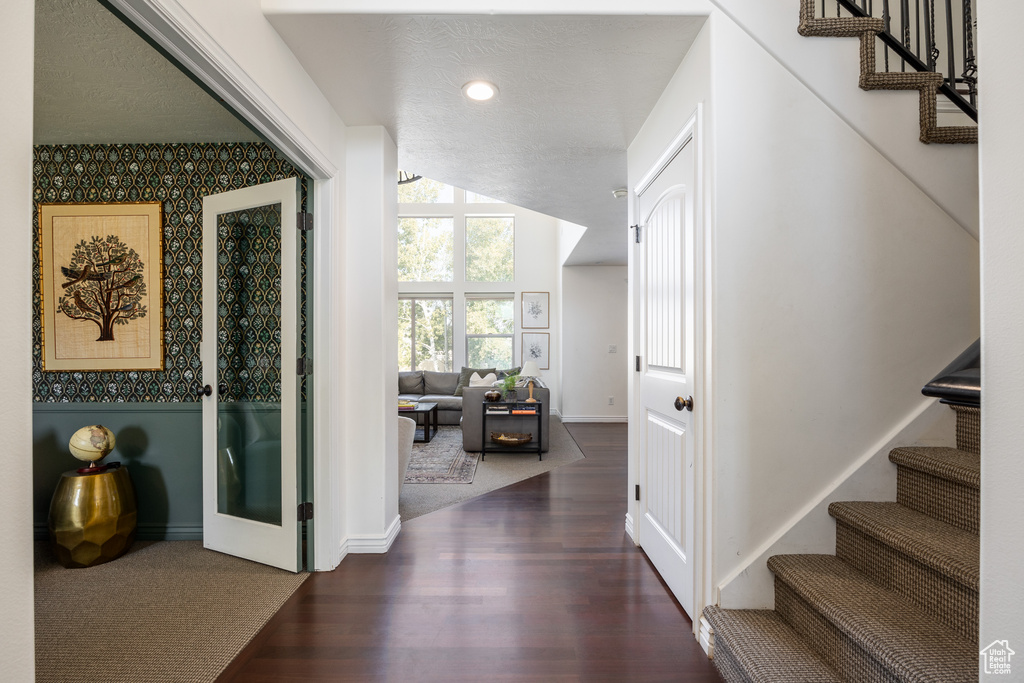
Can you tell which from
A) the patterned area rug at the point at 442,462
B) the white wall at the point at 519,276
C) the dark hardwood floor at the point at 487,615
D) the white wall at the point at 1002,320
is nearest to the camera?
the white wall at the point at 1002,320

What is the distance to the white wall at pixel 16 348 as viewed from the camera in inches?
33.4

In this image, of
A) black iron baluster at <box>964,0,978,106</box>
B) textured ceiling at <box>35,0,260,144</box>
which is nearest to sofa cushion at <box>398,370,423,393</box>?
textured ceiling at <box>35,0,260,144</box>

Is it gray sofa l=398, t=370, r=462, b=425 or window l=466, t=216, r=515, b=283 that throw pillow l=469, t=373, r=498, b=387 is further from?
window l=466, t=216, r=515, b=283

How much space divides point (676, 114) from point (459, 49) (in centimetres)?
98

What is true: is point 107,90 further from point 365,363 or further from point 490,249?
point 490,249

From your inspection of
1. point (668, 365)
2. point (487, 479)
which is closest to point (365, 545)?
point (487, 479)

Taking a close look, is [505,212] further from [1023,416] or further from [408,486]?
[1023,416]

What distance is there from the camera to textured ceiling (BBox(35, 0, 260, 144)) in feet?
6.36

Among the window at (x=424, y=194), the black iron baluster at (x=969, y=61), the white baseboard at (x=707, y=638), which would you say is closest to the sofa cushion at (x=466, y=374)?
the window at (x=424, y=194)

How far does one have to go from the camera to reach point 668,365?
2.41m

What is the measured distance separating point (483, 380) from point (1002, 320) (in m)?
6.70

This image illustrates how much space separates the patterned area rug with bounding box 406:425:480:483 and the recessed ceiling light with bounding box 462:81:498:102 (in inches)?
122

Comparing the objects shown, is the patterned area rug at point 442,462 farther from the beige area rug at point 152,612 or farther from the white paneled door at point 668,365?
the white paneled door at point 668,365

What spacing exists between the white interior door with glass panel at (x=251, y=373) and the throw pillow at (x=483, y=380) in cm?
460
